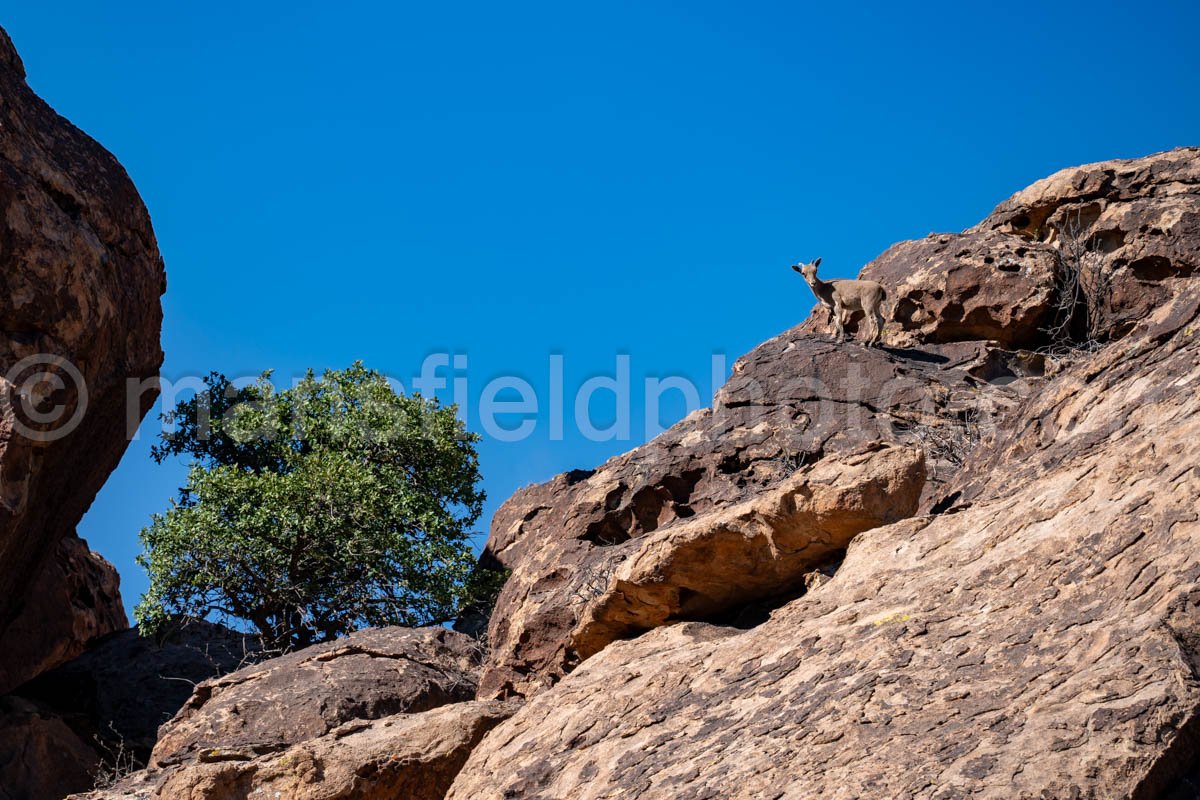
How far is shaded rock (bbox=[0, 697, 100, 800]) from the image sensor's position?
14547 millimetres

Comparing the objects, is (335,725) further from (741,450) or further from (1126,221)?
(1126,221)

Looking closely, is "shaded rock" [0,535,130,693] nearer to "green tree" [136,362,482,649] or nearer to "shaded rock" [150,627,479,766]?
"green tree" [136,362,482,649]

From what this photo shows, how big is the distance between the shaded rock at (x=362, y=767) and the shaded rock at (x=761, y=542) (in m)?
1.40

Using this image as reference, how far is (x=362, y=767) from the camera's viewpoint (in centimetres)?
912

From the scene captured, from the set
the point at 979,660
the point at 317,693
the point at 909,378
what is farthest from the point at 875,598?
the point at 909,378

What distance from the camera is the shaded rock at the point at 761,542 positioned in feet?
28.9

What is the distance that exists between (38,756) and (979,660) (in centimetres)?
1270

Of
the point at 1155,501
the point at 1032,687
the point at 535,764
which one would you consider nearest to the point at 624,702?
the point at 535,764

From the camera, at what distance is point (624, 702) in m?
7.92

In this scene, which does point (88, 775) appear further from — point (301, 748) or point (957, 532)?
point (957, 532)

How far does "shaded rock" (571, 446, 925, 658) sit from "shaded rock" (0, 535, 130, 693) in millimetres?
10478

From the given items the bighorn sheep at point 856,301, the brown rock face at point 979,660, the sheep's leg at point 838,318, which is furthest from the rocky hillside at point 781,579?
the sheep's leg at point 838,318

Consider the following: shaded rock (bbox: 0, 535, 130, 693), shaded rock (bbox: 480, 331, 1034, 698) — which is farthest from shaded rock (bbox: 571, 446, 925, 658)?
shaded rock (bbox: 0, 535, 130, 693)

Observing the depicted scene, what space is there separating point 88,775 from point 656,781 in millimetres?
10943
